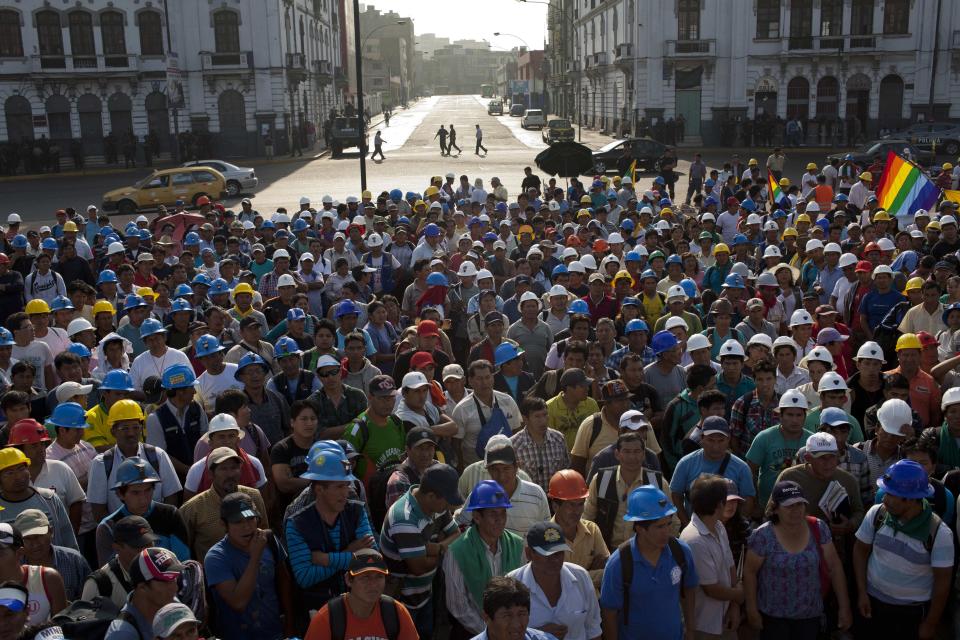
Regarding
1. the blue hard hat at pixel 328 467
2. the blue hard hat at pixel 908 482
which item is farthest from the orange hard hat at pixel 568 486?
the blue hard hat at pixel 908 482

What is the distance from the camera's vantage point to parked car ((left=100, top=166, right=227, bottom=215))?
32375 mm

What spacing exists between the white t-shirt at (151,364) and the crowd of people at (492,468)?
28mm

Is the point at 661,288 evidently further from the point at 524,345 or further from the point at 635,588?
the point at 635,588

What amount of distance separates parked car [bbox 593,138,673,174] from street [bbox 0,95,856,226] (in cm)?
82

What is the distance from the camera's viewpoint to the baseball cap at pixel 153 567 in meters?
4.48

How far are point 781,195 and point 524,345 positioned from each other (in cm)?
1116

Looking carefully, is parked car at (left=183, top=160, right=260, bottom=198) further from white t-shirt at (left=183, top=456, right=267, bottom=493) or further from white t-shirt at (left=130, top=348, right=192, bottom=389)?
white t-shirt at (left=183, top=456, right=267, bottom=493)

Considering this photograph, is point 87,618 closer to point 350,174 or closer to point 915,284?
point 915,284

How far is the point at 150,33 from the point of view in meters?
52.2

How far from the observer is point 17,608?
4137 mm


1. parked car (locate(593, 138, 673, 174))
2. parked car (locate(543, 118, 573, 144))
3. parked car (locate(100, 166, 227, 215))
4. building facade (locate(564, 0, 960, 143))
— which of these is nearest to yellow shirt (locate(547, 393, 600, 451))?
parked car (locate(100, 166, 227, 215))

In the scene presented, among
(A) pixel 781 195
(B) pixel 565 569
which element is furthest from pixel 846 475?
(A) pixel 781 195

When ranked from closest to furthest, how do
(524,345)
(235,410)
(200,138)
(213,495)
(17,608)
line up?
(17,608), (213,495), (235,410), (524,345), (200,138)

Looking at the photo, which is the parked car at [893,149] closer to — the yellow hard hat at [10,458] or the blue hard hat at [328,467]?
the blue hard hat at [328,467]
